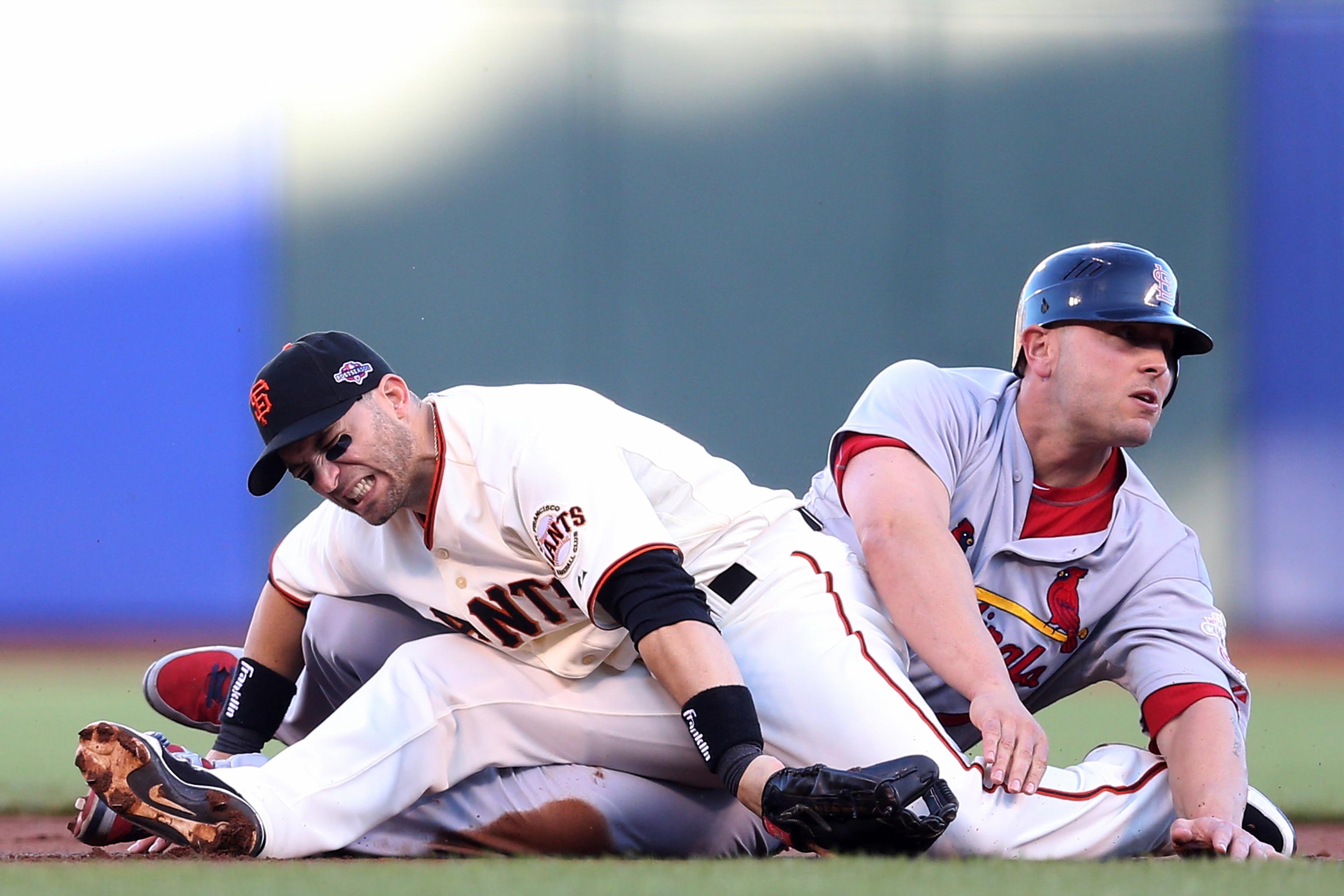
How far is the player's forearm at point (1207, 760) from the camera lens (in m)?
1.86

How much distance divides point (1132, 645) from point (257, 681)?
1.34 meters

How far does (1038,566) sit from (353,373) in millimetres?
1069

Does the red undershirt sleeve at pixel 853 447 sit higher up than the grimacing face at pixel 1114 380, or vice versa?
the grimacing face at pixel 1114 380

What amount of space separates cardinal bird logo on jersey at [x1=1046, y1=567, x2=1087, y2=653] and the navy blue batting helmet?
0.33m

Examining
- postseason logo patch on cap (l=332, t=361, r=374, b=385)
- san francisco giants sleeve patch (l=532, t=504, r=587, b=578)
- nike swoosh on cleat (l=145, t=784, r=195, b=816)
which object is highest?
postseason logo patch on cap (l=332, t=361, r=374, b=385)

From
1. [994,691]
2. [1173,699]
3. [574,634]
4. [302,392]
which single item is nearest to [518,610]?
[574,634]

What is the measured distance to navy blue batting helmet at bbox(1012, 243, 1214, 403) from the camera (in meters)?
2.17

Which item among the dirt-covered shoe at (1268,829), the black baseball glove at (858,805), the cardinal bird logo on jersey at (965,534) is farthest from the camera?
the cardinal bird logo on jersey at (965,534)


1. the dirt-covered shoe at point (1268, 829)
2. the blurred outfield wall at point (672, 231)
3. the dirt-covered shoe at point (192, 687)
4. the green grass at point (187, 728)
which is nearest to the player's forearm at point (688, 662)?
the dirt-covered shoe at point (1268, 829)

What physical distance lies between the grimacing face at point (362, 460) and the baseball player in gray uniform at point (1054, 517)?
69 cm

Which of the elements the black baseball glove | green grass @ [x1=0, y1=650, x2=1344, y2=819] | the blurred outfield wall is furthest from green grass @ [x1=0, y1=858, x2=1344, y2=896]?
the blurred outfield wall

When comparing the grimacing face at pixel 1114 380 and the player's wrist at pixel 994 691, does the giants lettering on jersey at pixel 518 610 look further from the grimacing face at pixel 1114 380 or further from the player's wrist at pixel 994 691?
the grimacing face at pixel 1114 380

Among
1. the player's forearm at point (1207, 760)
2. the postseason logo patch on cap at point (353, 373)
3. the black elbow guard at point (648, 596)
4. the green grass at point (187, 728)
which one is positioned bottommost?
the green grass at point (187, 728)

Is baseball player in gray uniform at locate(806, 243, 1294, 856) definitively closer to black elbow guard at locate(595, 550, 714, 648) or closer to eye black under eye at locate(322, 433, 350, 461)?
black elbow guard at locate(595, 550, 714, 648)
